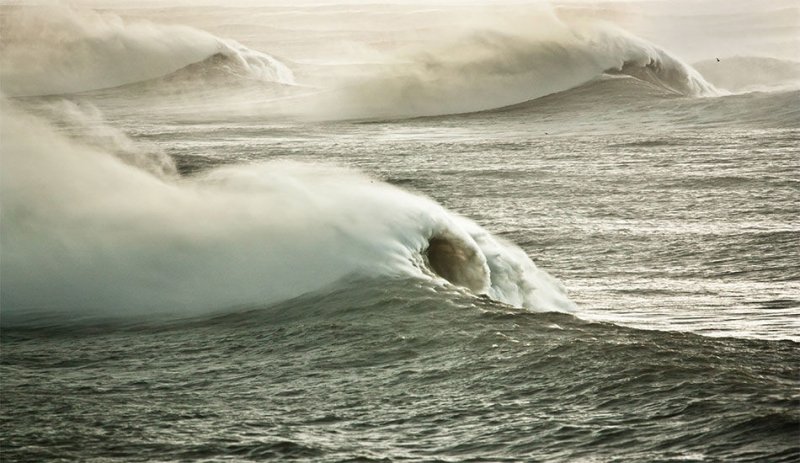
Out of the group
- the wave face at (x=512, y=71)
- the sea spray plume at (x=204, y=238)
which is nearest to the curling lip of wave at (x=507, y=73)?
the wave face at (x=512, y=71)

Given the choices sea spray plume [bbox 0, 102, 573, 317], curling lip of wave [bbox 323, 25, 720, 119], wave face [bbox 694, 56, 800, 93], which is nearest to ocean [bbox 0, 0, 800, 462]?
sea spray plume [bbox 0, 102, 573, 317]

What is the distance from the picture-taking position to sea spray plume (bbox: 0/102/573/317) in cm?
1162

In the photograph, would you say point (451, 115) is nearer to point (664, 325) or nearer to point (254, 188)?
point (254, 188)

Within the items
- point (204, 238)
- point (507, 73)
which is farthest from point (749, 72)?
point (204, 238)

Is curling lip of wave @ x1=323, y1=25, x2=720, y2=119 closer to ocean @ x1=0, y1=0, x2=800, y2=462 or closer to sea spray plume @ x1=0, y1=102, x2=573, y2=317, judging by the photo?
ocean @ x1=0, y1=0, x2=800, y2=462

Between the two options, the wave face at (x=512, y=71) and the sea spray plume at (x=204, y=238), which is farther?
the wave face at (x=512, y=71)

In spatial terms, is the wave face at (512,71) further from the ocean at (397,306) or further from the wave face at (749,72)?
the ocean at (397,306)

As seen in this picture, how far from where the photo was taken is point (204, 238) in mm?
12492

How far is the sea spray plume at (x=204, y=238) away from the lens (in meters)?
11.6

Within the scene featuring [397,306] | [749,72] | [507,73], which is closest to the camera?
[397,306]

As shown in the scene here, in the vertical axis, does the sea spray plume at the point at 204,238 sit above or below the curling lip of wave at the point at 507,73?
below

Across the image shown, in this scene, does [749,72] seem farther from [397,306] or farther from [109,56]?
[397,306]

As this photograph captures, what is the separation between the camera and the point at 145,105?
4778 cm

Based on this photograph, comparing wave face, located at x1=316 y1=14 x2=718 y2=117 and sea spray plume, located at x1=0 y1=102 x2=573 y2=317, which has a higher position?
wave face, located at x1=316 y1=14 x2=718 y2=117
